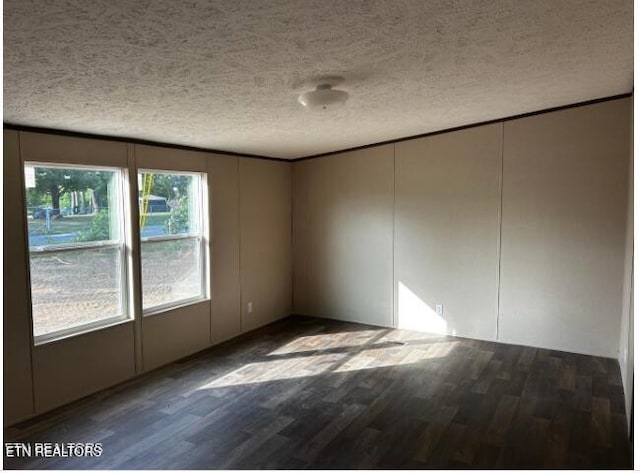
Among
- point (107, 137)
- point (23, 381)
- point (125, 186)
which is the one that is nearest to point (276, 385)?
point (23, 381)

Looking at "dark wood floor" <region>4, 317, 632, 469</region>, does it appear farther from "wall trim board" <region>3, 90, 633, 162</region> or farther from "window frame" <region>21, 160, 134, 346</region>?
"wall trim board" <region>3, 90, 633, 162</region>

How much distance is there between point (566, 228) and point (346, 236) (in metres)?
2.51

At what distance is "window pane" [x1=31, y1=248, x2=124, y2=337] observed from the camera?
341 centimetres

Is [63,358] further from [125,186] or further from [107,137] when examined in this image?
[107,137]

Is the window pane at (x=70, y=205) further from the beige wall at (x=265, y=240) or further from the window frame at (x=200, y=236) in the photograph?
the beige wall at (x=265, y=240)

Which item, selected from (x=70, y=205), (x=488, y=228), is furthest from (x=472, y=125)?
(x=70, y=205)

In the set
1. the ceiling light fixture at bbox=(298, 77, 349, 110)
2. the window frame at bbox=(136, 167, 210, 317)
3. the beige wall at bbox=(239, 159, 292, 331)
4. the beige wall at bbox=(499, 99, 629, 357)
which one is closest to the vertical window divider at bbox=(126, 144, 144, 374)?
the window frame at bbox=(136, 167, 210, 317)

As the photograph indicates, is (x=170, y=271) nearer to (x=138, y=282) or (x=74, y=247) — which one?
(x=138, y=282)

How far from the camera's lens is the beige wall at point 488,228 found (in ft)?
14.4

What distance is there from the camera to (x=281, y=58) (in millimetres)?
2371

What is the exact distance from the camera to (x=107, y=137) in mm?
3762

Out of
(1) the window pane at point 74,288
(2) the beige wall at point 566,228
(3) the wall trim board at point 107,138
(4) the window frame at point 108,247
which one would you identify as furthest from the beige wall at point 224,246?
(2) the beige wall at point 566,228

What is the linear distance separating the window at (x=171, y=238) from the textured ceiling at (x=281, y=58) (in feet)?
1.98

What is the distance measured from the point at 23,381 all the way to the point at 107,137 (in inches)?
78.5
